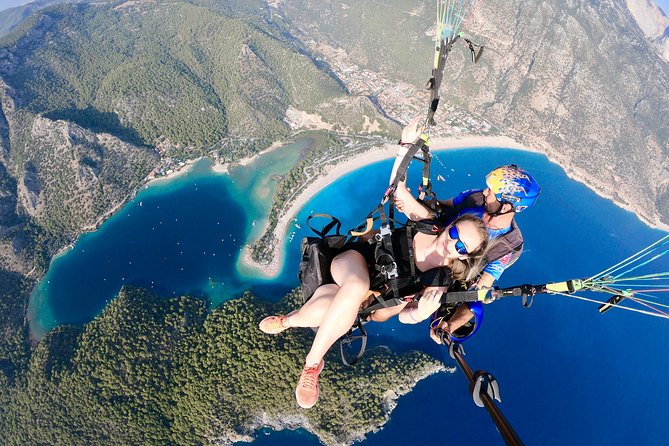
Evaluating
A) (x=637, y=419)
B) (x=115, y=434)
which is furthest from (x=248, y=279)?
(x=637, y=419)

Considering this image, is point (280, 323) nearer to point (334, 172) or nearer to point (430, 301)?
point (430, 301)

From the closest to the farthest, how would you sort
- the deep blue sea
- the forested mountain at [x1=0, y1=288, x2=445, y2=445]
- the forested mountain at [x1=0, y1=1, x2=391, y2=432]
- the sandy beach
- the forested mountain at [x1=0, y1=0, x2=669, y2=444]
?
the forested mountain at [x1=0, y1=288, x2=445, y2=445] < the forested mountain at [x1=0, y1=0, x2=669, y2=444] < the deep blue sea < the sandy beach < the forested mountain at [x1=0, y1=1, x2=391, y2=432]

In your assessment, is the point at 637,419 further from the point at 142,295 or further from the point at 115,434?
the point at 142,295

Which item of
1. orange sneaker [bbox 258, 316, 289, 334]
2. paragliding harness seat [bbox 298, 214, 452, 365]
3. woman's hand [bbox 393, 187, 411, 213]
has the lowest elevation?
orange sneaker [bbox 258, 316, 289, 334]

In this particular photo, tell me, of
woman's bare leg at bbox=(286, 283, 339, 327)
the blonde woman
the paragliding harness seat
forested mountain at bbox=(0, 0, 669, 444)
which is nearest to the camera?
the blonde woman

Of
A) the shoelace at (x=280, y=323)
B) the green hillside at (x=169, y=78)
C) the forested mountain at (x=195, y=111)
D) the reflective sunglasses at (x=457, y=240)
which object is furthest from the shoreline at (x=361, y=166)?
the reflective sunglasses at (x=457, y=240)

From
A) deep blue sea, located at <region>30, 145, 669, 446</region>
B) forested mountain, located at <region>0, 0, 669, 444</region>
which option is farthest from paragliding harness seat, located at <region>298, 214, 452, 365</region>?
deep blue sea, located at <region>30, 145, 669, 446</region>

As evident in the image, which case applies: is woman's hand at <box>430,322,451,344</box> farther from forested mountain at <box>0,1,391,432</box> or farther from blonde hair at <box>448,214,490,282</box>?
forested mountain at <box>0,1,391,432</box>

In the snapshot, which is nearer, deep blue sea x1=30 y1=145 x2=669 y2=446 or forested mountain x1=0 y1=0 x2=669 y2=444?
forested mountain x1=0 y1=0 x2=669 y2=444
